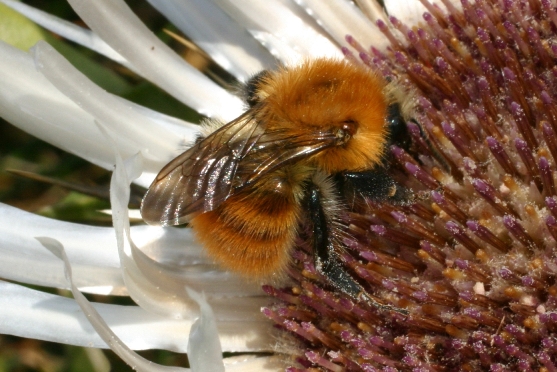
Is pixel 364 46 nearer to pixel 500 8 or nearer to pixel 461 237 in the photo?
pixel 500 8

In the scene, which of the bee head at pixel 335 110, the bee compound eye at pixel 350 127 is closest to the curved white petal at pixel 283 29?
the bee head at pixel 335 110

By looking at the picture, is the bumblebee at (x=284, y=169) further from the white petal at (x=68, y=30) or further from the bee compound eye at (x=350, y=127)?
the white petal at (x=68, y=30)

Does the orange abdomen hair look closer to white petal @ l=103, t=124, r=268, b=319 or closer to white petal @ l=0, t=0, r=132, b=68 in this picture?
white petal @ l=103, t=124, r=268, b=319

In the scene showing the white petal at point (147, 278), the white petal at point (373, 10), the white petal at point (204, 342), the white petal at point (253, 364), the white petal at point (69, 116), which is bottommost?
the white petal at point (204, 342)

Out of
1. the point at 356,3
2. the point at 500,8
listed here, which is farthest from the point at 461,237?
the point at 356,3

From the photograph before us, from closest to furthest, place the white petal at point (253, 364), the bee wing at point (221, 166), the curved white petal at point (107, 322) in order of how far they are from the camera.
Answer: the bee wing at point (221, 166) < the curved white petal at point (107, 322) < the white petal at point (253, 364)

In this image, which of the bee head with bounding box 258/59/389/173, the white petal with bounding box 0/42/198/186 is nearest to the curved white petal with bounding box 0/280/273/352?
the white petal with bounding box 0/42/198/186

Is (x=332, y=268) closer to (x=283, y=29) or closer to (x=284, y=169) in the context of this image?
(x=284, y=169)
